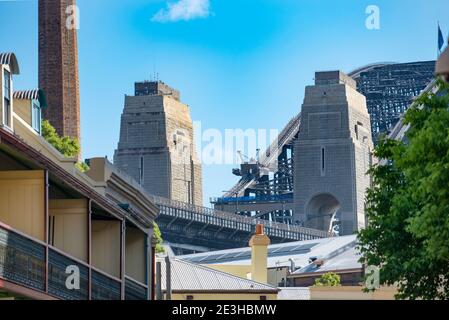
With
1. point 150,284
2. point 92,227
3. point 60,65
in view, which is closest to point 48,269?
point 92,227

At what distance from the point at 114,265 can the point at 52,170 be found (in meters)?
12.1

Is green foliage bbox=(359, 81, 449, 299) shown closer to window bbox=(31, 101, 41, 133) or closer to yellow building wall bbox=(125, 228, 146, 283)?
yellow building wall bbox=(125, 228, 146, 283)

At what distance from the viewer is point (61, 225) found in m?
54.7

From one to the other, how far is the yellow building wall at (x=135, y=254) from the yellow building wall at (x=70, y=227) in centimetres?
1214

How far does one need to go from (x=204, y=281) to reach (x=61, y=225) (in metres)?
55.9

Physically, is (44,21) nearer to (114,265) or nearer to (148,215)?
(148,215)

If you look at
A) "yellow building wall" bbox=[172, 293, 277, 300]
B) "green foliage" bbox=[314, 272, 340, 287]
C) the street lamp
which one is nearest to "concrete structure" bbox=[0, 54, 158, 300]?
the street lamp

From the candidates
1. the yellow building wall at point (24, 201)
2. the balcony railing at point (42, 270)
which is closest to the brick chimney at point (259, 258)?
the balcony railing at point (42, 270)

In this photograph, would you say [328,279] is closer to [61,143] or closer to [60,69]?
[60,69]

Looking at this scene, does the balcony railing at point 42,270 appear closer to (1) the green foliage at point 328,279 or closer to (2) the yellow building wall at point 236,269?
(2) the yellow building wall at point 236,269

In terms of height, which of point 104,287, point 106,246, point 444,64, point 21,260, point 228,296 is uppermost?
point 228,296

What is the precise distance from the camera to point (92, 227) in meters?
60.6

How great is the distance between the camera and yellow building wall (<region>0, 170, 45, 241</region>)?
48875 millimetres

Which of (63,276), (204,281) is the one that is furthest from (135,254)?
(204,281)
